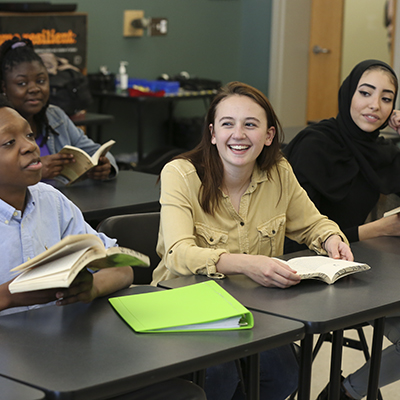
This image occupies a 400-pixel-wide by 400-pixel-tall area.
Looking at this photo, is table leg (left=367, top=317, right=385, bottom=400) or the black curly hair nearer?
table leg (left=367, top=317, right=385, bottom=400)

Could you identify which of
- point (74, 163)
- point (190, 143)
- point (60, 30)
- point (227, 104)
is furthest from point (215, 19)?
point (227, 104)


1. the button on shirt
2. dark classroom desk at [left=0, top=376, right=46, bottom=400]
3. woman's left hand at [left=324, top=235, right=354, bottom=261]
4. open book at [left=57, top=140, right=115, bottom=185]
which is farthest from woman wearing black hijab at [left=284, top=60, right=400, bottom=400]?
dark classroom desk at [left=0, top=376, right=46, bottom=400]

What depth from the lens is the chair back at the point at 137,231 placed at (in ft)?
6.57

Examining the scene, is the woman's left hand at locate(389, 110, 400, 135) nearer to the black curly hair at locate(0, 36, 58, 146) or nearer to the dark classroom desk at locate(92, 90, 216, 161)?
the black curly hair at locate(0, 36, 58, 146)

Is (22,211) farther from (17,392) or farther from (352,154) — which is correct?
(352,154)

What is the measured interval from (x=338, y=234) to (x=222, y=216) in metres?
0.37

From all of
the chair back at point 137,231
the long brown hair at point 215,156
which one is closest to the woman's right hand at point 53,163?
the chair back at point 137,231

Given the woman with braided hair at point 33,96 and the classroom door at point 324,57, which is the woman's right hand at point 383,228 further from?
the classroom door at point 324,57

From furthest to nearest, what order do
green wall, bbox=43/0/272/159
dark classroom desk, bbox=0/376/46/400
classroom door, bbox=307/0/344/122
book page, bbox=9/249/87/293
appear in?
classroom door, bbox=307/0/344/122 → green wall, bbox=43/0/272/159 → book page, bbox=9/249/87/293 → dark classroom desk, bbox=0/376/46/400

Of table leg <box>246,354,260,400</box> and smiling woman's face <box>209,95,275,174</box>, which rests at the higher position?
smiling woman's face <box>209,95,275,174</box>

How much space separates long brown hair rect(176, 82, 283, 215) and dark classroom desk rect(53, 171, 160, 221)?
0.32 meters

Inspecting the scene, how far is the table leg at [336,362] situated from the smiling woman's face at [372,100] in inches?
43.0

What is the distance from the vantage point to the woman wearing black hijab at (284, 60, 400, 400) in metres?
2.37

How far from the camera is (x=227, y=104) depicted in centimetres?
190
